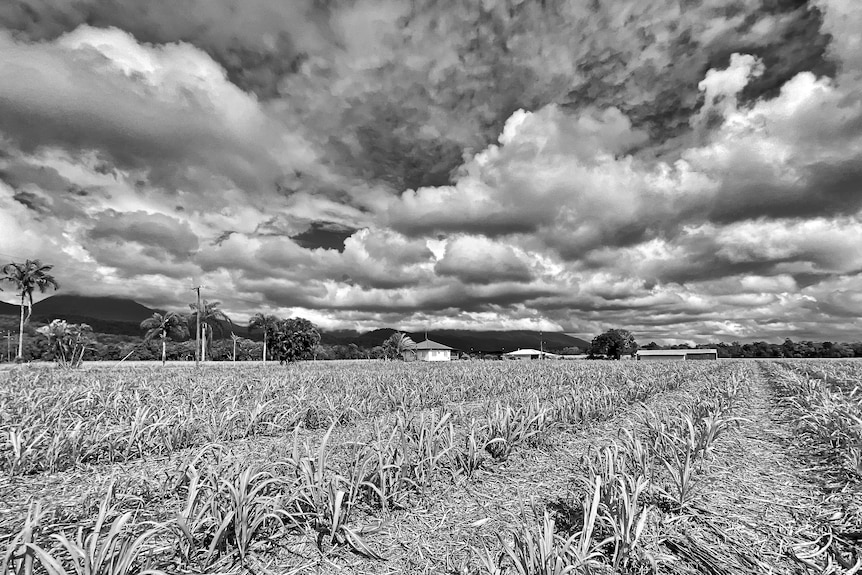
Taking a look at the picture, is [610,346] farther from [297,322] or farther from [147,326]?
[147,326]

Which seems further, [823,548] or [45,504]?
[45,504]

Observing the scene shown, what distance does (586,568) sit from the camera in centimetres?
296

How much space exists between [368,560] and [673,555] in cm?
255

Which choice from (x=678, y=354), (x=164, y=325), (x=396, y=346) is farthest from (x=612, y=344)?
(x=164, y=325)

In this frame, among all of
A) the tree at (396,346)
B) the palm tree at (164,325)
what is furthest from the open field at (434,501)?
the tree at (396,346)

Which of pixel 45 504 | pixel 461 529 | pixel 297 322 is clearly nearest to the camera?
pixel 461 529

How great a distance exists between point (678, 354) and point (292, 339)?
375 feet

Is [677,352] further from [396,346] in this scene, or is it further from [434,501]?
[434,501]

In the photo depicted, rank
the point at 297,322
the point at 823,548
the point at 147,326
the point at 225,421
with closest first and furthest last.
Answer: the point at 823,548, the point at 225,421, the point at 297,322, the point at 147,326

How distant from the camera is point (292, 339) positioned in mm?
53906

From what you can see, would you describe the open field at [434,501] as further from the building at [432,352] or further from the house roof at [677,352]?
the house roof at [677,352]

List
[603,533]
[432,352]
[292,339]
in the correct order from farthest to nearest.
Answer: [432,352]
[292,339]
[603,533]

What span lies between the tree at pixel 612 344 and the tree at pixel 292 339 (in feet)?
286

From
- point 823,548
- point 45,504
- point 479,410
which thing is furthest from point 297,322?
point 823,548
